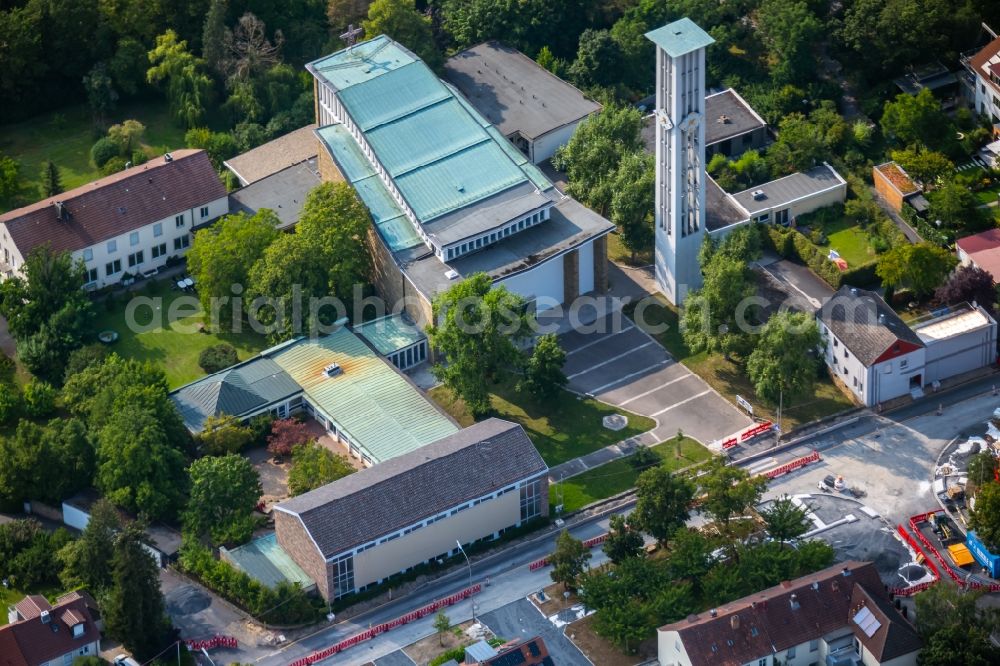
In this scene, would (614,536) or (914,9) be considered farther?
(914,9)

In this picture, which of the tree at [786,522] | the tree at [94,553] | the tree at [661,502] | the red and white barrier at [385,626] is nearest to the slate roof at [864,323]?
the tree at [786,522]

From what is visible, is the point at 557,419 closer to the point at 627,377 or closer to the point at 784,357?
the point at 627,377

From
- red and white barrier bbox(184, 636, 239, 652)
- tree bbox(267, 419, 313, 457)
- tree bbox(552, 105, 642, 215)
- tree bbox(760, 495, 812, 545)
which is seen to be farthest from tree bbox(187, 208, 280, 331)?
tree bbox(760, 495, 812, 545)

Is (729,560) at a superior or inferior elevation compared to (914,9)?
inferior

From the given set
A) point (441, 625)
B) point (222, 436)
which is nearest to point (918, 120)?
point (222, 436)

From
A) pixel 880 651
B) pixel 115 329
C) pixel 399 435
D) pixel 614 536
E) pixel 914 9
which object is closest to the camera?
pixel 880 651

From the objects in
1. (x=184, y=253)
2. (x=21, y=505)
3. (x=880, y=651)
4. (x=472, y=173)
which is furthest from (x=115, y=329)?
(x=880, y=651)

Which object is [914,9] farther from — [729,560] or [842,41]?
[729,560]

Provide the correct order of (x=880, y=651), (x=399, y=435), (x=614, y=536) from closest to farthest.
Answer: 1. (x=880, y=651)
2. (x=614, y=536)
3. (x=399, y=435)
